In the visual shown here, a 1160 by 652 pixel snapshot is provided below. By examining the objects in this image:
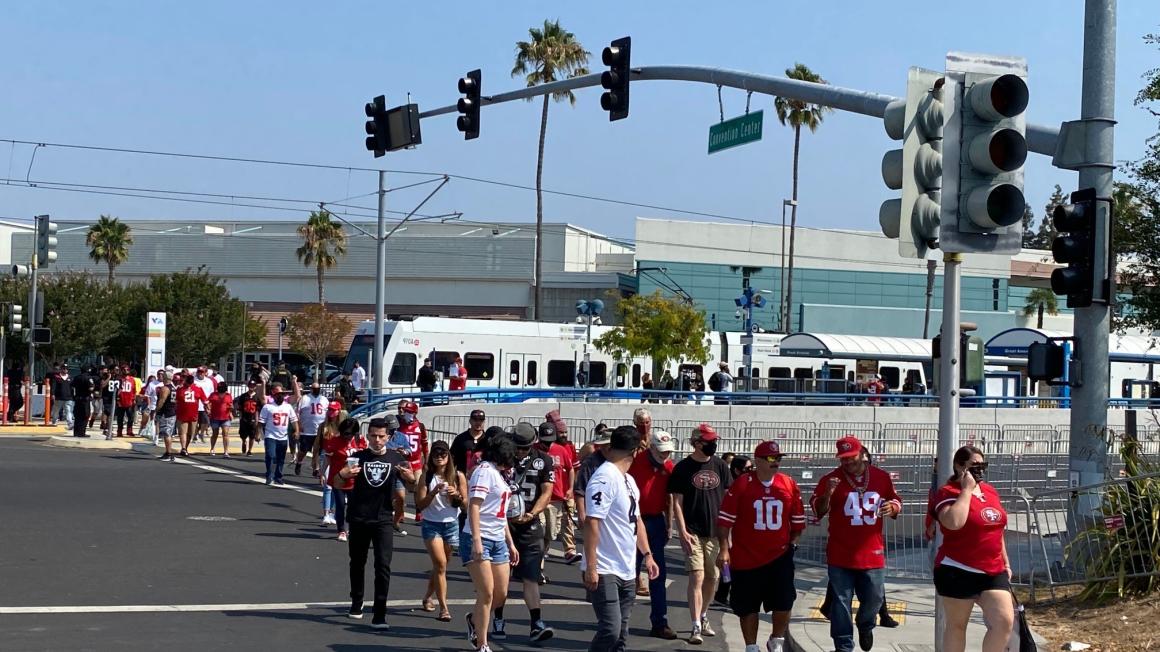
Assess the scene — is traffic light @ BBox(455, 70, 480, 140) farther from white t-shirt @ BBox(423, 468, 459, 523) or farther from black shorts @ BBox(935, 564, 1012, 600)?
black shorts @ BBox(935, 564, 1012, 600)

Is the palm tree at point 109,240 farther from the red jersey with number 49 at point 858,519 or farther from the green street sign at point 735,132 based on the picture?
the red jersey with number 49 at point 858,519

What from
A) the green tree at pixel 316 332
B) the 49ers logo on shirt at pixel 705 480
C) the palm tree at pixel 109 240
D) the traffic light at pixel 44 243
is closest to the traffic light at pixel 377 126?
the 49ers logo on shirt at pixel 705 480

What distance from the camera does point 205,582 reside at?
1276 cm

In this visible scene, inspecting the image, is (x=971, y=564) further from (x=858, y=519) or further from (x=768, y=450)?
(x=768, y=450)

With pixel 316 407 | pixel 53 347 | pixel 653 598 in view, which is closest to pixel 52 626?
pixel 653 598

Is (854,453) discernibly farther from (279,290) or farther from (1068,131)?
(279,290)

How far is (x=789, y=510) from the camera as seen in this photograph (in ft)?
32.3

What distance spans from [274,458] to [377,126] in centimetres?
626

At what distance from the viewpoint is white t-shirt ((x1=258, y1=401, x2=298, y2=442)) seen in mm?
21719

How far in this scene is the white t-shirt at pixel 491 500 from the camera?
1009 centimetres

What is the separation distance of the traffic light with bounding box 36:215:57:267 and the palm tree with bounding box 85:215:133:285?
3816 centimetres

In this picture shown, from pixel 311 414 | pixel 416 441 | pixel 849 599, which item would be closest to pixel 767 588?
pixel 849 599

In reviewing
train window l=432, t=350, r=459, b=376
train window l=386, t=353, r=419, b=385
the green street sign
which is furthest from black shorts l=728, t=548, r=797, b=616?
train window l=432, t=350, r=459, b=376

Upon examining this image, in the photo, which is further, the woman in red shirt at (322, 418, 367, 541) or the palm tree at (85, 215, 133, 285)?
the palm tree at (85, 215, 133, 285)
